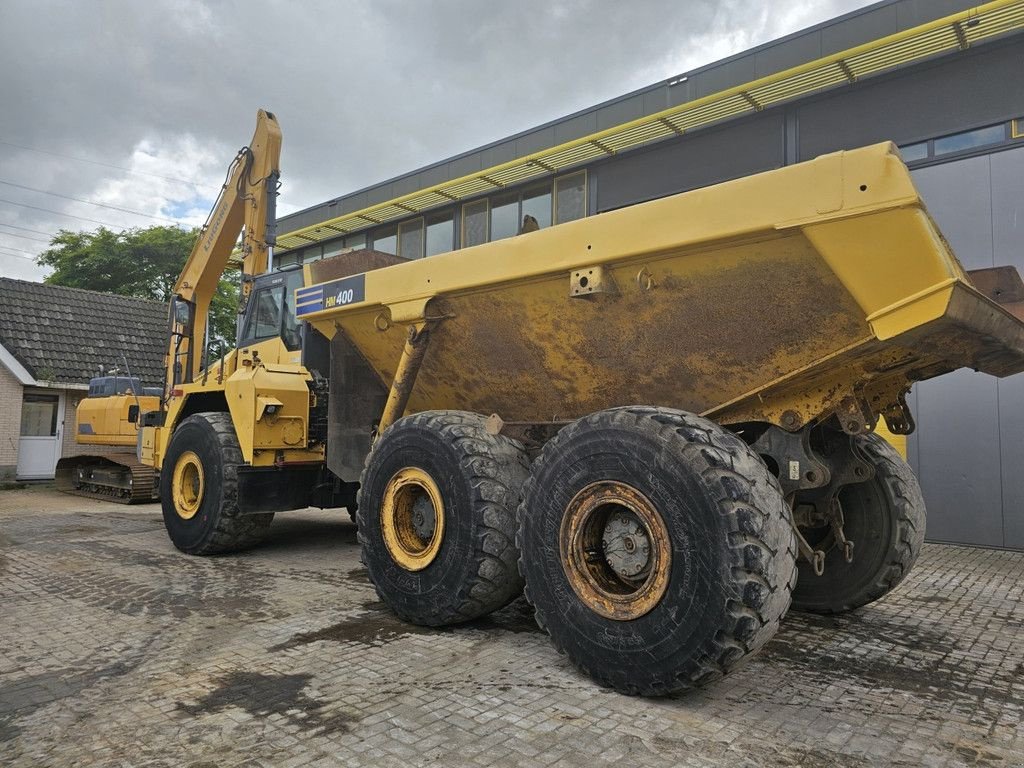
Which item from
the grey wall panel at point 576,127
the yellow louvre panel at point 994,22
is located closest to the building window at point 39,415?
the grey wall panel at point 576,127

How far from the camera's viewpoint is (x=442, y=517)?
4.26 meters

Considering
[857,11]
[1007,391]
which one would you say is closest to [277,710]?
[1007,391]

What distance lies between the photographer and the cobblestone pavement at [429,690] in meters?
2.78

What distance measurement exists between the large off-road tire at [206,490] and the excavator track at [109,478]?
5.19 metres

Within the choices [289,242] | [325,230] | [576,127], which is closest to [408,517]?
[576,127]

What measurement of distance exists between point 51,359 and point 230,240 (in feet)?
34.6

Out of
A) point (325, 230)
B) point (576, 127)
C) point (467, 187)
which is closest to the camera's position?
point (576, 127)

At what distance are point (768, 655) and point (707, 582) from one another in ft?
4.48

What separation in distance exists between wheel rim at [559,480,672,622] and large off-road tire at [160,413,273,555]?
4.25 metres

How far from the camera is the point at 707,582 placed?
9.82 feet

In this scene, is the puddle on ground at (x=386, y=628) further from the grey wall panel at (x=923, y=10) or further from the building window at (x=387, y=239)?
the building window at (x=387, y=239)

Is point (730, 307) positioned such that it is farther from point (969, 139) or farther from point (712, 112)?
point (712, 112)

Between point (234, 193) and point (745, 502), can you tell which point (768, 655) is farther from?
point (234, 193)

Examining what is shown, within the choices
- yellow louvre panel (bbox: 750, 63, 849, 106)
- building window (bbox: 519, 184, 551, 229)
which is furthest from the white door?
yellow louvre panel (bbox: 750, 63, 849, 106)
